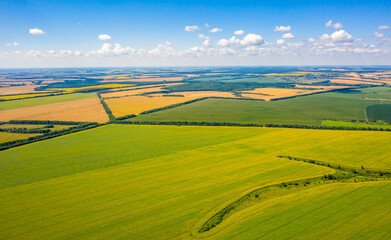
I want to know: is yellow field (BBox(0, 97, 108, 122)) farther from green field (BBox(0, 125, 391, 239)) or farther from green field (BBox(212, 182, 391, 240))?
green field (BBox(212, 182, 391, 240))

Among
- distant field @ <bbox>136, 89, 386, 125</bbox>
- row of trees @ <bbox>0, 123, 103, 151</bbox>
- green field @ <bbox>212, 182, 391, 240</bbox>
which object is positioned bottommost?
green field @ <bbox>212, 182, 391, 240</bbox>

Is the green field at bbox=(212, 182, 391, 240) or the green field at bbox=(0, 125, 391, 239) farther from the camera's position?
the green field at bbox=(0, 125, 391, 239)

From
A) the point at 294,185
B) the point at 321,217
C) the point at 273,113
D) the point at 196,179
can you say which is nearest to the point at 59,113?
the point at 196,179

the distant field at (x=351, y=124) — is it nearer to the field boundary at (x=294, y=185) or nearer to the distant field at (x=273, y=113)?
the distant field at (x=273, y=113)

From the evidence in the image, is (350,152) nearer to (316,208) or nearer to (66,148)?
(316,208)

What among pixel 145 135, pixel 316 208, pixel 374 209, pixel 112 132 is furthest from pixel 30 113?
pixel 374 209

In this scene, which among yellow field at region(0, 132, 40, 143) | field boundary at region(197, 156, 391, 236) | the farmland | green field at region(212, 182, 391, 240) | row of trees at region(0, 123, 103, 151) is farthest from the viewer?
yellow field at region(0, 132, 40, 143)

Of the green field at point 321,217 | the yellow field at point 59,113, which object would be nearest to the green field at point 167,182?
the green field at point 321,217

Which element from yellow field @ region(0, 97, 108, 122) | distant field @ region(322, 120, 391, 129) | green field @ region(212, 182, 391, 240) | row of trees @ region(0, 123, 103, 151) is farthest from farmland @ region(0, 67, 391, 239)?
yellow field @ region(0, 97, 108, 122)

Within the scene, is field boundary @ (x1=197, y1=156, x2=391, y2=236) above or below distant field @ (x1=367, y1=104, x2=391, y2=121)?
below
